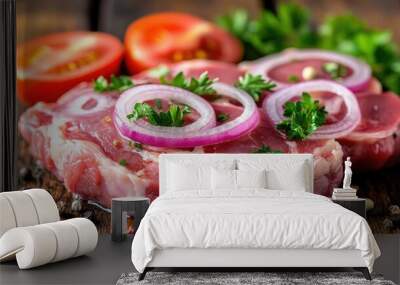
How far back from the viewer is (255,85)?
618 cm

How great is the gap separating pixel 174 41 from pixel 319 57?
1208 mm

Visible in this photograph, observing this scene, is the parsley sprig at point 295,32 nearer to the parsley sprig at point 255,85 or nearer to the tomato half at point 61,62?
the parsley sprig at point 255,85

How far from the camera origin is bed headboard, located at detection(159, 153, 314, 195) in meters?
5.84

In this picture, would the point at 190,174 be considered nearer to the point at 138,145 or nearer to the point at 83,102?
the point at 138,145

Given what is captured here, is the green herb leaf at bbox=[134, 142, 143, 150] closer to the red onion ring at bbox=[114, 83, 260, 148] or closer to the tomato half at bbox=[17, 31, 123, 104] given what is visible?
the red onion ring at bbox=[114, 83, 260, 148]

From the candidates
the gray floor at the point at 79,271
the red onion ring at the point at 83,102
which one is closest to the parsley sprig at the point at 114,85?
the red onion ring at the point at 83,102

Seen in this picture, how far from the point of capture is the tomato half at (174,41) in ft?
21.5

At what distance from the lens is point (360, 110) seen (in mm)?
6188

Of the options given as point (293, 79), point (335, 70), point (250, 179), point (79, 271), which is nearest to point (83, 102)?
point (250, 179)

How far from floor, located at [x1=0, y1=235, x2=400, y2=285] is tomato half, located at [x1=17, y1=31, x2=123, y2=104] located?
1.48 metres

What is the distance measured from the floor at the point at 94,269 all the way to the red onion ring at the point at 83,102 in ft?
3.66

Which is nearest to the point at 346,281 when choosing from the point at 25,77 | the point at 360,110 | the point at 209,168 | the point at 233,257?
the point at 233,257

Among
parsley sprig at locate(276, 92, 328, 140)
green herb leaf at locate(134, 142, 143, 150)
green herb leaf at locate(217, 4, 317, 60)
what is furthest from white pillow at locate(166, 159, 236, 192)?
green herb leaf at locate(217, 4, 317, 60)

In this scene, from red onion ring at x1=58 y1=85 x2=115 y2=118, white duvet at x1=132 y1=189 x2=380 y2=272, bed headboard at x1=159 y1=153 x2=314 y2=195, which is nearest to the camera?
white duvet at x1=132 y1=189 x2=380 y2=272
